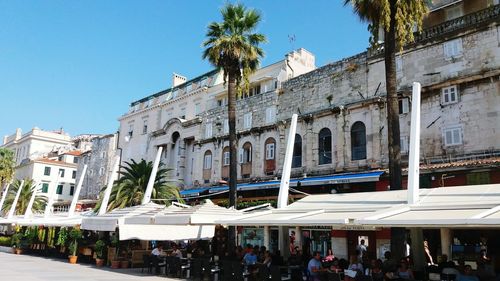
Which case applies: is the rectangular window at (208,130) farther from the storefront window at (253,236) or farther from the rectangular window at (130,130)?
the rectangular window at (130,130)

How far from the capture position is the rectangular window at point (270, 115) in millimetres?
29922

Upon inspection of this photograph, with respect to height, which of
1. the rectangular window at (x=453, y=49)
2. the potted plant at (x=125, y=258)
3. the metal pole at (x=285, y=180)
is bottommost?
the potted plant at (x=125, y=258)

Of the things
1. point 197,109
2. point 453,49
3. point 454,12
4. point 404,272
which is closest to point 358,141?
point 453,49

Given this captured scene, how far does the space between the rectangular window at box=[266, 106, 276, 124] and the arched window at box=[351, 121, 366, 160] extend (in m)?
6.66

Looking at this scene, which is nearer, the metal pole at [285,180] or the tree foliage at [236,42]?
the metal pole at [285,180]

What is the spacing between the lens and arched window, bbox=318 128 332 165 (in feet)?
85.1

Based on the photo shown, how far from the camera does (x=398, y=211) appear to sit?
10.0 m

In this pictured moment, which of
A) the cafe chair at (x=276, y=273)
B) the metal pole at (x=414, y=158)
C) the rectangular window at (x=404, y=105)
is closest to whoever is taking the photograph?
the metal pole at (x=414, y=158)

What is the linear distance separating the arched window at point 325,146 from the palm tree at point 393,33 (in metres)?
11.0

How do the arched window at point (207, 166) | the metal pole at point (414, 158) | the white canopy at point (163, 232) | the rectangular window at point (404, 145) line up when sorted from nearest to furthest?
the metal pole at point (414, 158) < the white canopy at point (163, 232) < the rectangular window at point (404, 145) < the arched window at point (207, 166)

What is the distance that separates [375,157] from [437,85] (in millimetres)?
4862

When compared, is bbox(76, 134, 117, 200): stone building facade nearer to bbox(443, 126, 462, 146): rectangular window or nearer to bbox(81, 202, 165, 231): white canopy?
bbox(81, 202, 165, 231): white canopy

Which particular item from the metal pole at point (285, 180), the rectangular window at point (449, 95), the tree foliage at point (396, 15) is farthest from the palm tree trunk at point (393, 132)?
the rectangular window at point (449, 95)

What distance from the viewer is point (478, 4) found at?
2331cm
